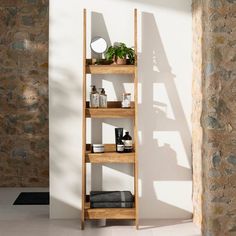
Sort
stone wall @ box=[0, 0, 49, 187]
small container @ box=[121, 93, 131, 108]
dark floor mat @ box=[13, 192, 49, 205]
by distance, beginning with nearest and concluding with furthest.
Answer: small container @ box=[121, 93, 131, 108] < dark floor mat @ box=[13, 192, 49, 205] < stone wall @ box=[0, 0, 49, 187]

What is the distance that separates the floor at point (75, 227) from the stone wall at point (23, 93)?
142 centimetres

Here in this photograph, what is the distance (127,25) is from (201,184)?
149 cm

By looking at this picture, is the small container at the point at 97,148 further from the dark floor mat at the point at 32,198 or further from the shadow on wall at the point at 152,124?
the dark floor mat at the point at 32,198

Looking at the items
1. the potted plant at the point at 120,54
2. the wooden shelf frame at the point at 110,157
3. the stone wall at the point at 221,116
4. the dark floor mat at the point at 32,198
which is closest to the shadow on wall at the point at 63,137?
the wooden shelf frame at the point at 110,157

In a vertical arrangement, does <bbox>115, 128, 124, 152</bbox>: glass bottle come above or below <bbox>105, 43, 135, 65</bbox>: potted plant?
below

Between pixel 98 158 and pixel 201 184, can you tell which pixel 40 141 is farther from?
pixel 201 184

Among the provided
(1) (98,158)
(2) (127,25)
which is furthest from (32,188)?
(2) (127,25)

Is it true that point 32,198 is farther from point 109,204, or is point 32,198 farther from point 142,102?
point 142,102

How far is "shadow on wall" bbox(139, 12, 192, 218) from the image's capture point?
4324mm

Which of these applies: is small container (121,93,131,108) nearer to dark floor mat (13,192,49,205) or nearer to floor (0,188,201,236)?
floor (0,188,201,236)

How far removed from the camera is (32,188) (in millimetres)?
5973

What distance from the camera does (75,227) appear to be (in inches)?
162

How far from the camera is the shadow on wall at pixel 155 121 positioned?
14.2 feet

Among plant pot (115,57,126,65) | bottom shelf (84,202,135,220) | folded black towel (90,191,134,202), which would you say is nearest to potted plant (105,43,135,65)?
plant pot (115,57,126,65)
